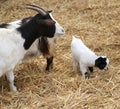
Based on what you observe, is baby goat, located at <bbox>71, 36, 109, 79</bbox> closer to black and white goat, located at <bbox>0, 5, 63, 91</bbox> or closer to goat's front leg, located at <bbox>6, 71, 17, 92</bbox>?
black and white goat, located at <bbox>0, 5, 63, 91</bbox>

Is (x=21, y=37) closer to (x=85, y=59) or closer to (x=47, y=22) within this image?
(x=47, y=22)

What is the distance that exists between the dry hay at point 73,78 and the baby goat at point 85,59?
0.13 metres

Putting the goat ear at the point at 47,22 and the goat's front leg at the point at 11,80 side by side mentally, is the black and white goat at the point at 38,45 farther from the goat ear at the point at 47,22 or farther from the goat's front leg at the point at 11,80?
the goat's front leg at the point at 11,80

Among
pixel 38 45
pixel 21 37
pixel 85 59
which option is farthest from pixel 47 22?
pixel 85 59

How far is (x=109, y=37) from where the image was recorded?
23.0 feet

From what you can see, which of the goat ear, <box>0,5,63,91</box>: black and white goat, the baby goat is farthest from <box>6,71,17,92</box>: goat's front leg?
the baby goat

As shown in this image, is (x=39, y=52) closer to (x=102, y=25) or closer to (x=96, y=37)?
(x=96, y=37)

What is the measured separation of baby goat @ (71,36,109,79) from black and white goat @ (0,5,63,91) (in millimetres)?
531

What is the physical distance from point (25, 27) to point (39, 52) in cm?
62

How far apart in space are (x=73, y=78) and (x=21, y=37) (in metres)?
0.99

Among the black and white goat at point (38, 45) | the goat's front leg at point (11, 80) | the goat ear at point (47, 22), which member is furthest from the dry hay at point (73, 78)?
the goat ear at point (47, 22)

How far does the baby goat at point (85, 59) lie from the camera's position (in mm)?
5152

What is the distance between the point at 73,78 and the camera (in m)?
5.34

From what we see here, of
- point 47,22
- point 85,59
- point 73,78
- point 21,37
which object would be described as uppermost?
point 47,22
